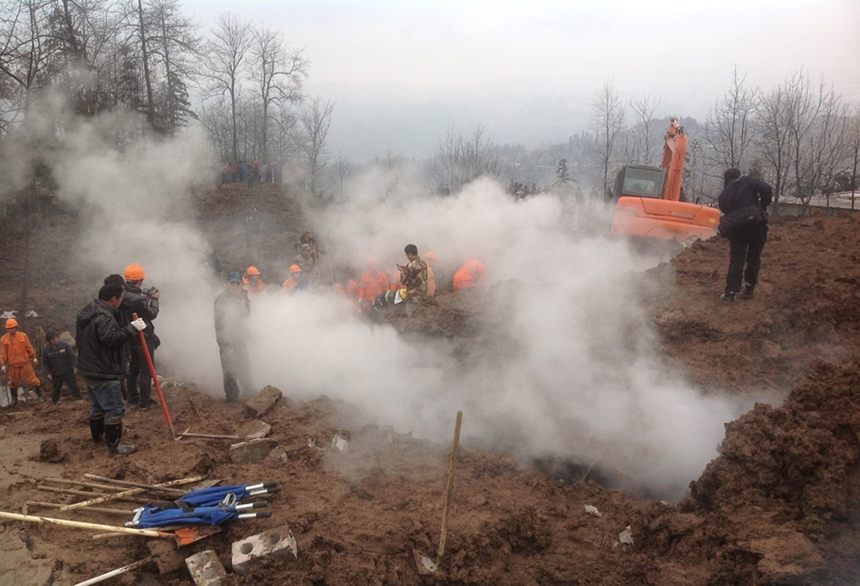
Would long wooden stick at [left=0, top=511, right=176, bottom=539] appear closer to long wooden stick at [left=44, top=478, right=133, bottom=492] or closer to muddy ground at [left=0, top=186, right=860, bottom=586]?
muddy ground at [left=0, top=186, right=860, bottom=586]

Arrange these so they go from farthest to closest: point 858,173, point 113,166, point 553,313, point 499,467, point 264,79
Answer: point 264,79
point 858,173
point 113,166
point 553,313
point 499,467

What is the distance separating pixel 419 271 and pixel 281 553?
17.5 feet

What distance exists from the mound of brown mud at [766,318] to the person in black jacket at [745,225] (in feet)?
0.70

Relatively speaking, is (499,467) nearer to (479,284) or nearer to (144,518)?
(144,518)

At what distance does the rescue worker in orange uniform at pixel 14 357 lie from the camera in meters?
8.38

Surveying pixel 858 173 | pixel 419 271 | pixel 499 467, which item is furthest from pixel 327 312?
pixel 858 173

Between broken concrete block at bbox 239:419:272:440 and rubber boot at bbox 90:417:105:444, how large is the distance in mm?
1267

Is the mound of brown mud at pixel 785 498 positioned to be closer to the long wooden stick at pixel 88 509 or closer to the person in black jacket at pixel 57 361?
the long wooden stick at pixel 88 509

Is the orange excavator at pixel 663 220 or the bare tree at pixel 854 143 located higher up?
the bare tree at pixel 854 143

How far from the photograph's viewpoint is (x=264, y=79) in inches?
1078

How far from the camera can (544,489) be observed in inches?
175

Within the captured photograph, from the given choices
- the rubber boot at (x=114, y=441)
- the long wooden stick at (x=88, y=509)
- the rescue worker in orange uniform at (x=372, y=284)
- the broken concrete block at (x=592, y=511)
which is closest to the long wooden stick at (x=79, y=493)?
the long wooden stick at (x=88, y=509)

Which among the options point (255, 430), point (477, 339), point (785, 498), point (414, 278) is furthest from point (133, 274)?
point (785, 498)

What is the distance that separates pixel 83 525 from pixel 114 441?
4.91 feet
